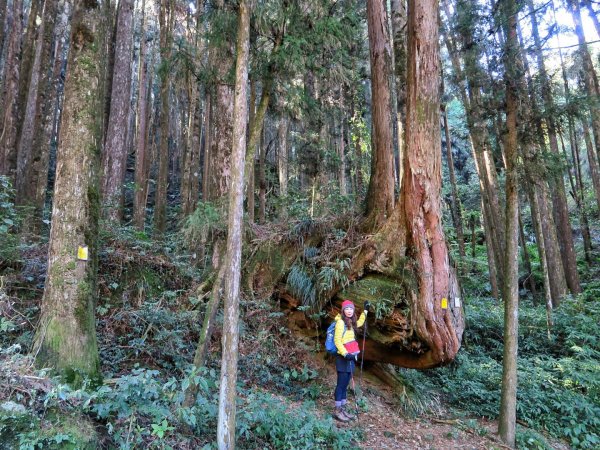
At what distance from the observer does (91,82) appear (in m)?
4.48

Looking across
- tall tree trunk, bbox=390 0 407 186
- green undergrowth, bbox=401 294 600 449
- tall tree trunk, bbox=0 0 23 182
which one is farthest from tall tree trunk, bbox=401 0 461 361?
tall tree trunk, bbox=0 0 23 182

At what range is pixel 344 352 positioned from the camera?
627cm

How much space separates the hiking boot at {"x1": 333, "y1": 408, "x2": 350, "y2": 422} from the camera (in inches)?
239

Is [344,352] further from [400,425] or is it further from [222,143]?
[222,143]

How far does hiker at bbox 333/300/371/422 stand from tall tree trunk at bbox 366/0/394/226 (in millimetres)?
2059

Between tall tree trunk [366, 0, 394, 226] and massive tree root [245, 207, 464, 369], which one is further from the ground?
tall tree trunk [366, 0, 394, 226]

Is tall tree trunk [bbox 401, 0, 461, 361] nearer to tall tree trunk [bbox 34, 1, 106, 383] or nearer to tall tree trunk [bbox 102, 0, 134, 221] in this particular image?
tall tree trunk [bbox 34, 1, 106, 383]

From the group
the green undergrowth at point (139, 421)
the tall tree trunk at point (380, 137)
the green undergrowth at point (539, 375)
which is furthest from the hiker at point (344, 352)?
the green undergrowth at point (539, 375)

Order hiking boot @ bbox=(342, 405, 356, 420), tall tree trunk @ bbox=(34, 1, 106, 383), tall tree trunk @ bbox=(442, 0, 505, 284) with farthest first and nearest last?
tall tree trunk @ bbox=(442, 0, 505, 284) < hiking boot @ bbox=(342, 405, 356, 420) < tall tree trunk @ bbox=(34, 1, 106, 383)

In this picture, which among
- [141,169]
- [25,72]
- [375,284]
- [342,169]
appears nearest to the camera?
[375,284]

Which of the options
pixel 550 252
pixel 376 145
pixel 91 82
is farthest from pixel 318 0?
pixel 550 252

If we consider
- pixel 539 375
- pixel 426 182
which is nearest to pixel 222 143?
pixel 426 182

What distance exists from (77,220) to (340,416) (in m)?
4.74

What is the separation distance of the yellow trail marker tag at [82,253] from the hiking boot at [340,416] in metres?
4.39
